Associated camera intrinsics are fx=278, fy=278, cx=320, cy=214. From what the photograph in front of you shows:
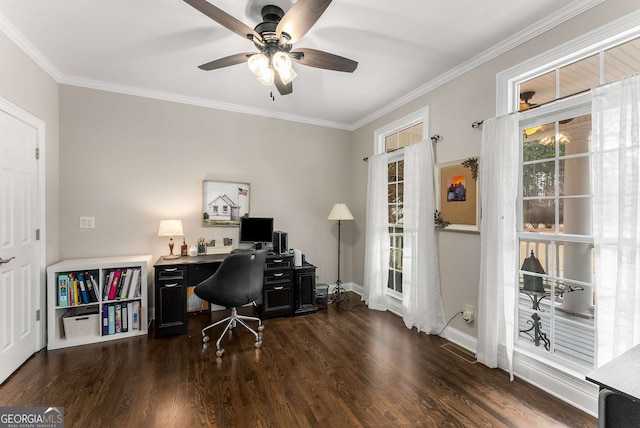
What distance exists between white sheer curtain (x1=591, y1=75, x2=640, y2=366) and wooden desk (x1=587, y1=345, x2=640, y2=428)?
85 centimetres

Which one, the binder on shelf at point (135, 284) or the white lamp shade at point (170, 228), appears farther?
the white lamp shade at point (170, 228)

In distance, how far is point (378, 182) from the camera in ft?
12.7

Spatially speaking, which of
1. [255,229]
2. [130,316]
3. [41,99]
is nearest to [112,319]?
[130,316]

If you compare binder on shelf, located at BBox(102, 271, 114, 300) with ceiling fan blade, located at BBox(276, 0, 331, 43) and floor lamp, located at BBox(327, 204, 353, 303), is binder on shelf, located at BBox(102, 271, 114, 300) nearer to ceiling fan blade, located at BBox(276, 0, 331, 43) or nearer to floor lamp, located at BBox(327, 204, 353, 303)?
floor lamp, located at BBox(327, 204, 353, 303)

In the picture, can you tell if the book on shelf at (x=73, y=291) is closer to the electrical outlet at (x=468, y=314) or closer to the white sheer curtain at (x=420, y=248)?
the white sheer curtain at (x=420, y=248)

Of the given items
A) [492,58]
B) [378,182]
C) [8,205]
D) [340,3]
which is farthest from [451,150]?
[8,205]

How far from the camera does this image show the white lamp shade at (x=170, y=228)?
3250 mm

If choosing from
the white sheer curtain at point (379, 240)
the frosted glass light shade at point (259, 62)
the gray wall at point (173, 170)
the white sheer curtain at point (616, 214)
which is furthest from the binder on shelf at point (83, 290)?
the white sheer curtain at point (616, 214)

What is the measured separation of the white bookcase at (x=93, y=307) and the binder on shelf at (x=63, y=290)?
15 mm

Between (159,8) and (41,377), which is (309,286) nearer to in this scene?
(41,377)

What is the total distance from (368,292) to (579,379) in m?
2.31

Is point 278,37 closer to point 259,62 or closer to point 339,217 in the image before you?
point 259,62

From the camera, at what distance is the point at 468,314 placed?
2.69 m

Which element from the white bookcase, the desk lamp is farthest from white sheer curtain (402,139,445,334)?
the white bookcase
